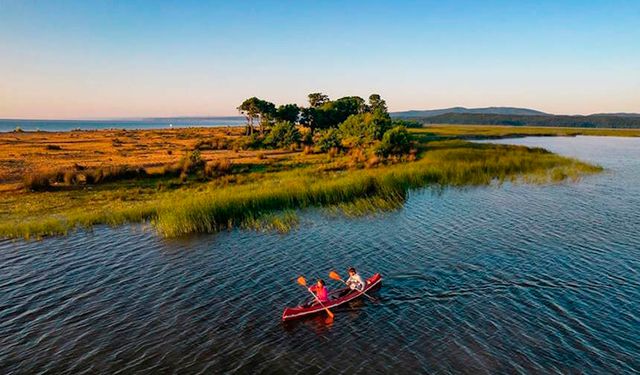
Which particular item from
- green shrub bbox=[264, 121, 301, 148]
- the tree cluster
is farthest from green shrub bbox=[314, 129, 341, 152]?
green shrub bbox=[264, 121, 301, 148]

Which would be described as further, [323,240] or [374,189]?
[374,189]

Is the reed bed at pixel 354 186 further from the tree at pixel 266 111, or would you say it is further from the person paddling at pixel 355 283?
the tree at pixel 266 111

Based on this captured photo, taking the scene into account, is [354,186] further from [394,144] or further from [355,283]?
[394,144]

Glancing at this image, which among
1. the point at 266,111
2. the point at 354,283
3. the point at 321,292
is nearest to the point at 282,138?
the point at 266,111

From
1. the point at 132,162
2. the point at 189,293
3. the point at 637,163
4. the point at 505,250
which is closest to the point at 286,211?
the point at 189,293

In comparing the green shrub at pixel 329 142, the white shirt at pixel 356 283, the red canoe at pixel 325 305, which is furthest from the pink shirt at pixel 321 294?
the green shrub at pixel 329 142

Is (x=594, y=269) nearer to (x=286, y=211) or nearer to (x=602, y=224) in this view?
(x=602, y=224)
